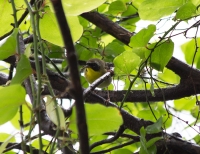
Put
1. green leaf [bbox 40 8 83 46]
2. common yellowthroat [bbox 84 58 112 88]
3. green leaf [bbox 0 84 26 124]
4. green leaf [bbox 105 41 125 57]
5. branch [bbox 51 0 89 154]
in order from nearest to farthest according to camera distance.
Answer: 1. branch [bbox 51 0 89 154]
2. green leaf [bbox 0 84 26 124]
3. green leaf [bbox 40 8 83 46]
4. green leaf [bbox 105 41 125 57]
5. common yellowthroat [bbox 84 58 112 88]

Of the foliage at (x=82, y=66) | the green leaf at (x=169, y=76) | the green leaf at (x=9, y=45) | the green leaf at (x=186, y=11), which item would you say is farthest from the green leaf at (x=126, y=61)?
the green leaf at (x=169, y=76)

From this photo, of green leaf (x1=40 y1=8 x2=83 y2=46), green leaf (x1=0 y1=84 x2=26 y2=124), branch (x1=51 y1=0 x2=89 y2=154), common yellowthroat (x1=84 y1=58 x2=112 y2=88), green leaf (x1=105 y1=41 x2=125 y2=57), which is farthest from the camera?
common yellowthroat (x1=84 y1=58 x2=112 y2=88)

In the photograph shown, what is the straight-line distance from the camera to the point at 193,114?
104 centimetres

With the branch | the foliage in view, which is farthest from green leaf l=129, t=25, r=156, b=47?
the branch

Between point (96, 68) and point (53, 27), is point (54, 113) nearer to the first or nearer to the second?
point (53, 27)

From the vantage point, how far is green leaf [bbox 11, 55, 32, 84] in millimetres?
479

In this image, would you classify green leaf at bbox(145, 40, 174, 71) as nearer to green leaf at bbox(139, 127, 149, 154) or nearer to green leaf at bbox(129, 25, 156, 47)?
green leaf at bbox(129, 25, 156, 47)

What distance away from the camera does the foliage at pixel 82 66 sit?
17.9 inches

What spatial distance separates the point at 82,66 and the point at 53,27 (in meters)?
0.58

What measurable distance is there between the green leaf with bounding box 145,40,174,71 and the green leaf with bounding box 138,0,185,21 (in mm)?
53

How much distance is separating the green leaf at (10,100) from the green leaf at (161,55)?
316 millimetres

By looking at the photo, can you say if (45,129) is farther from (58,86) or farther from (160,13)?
(160,13)

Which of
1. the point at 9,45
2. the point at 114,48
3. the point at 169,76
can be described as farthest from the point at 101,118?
the point at 169,76

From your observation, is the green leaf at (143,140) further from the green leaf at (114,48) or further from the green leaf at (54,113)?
the green leaf at (114,48)
